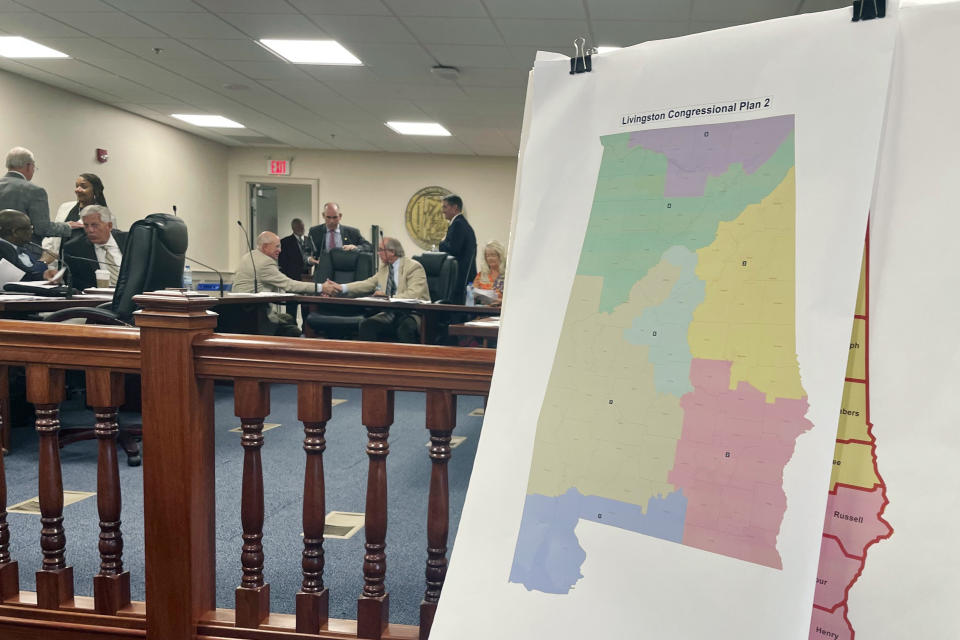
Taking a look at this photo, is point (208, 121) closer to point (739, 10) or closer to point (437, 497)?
point (739, 10)

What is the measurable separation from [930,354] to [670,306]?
0.24 m

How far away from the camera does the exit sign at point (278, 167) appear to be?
11.6m

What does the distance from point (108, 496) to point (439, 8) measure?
440 cm

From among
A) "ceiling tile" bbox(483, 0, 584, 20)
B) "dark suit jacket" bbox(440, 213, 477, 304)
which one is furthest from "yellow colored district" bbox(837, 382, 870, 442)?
"dark suit jacket" bbox(440, 213, 477, 304)

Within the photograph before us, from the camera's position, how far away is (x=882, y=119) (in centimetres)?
70

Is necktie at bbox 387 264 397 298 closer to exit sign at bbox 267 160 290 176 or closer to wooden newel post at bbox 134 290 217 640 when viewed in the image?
wooden newel post at bbox 134 290 217 640

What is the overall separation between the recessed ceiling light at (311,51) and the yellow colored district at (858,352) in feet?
19.6

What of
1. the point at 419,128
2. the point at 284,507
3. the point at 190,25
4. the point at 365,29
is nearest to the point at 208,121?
the point at 419,128

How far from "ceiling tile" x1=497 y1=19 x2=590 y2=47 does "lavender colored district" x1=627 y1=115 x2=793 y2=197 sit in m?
4.85

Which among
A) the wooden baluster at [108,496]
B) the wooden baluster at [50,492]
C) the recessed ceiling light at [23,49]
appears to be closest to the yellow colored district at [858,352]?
the wooden baluster at [108,496]

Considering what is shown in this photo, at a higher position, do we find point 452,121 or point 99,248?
point 452,121

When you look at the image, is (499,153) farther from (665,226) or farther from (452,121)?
(665,226)

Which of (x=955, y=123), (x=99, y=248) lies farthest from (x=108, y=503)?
(x=99, y=248)

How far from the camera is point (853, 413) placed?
28.3 inches
